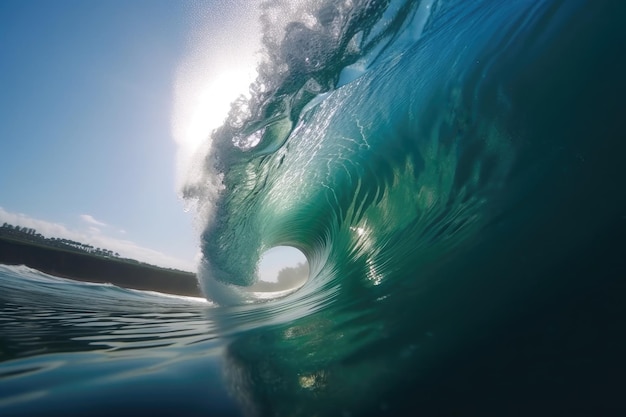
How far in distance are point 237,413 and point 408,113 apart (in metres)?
4.56

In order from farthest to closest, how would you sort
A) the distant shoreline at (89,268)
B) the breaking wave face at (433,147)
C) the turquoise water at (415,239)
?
the distant shoreline at (89,268) → the breaking wave face at (433,147) → the turquoise water at (415,239)

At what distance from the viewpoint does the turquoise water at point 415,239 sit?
105 cm

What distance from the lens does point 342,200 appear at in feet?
20.9

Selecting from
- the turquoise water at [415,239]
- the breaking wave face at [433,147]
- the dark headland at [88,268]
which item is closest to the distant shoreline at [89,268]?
the dark headland at [88,268]

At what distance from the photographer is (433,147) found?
403cm

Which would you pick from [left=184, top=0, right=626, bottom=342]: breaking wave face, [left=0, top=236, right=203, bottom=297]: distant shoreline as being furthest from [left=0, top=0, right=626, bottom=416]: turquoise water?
[left=0, top=236, right=203, bottom=297]: distant shoreline

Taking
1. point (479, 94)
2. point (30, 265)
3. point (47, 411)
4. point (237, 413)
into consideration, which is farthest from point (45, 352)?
point (30, 265)

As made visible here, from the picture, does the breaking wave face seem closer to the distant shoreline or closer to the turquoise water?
the turquoise water

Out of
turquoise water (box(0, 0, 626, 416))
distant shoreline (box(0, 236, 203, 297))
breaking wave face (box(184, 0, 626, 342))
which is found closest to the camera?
turquoise water (box(0, 0, 626, 416))

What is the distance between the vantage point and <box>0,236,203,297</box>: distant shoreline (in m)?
12.0

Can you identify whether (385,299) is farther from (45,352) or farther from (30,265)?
(30,265)

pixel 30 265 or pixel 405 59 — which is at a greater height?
pixel 30 265

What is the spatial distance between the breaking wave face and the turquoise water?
0.02 m

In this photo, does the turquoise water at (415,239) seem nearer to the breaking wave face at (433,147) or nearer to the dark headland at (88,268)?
the breaking wave face at (433,147)
